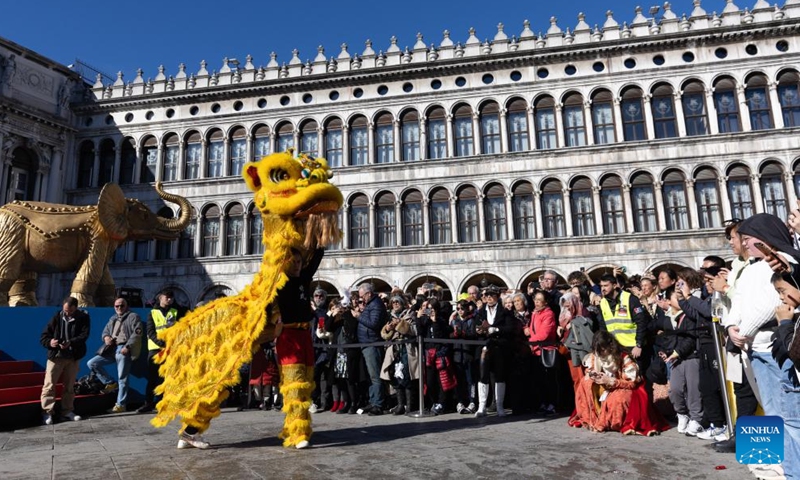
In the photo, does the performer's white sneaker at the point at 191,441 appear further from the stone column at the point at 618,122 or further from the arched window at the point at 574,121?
the stone column at the point at 618,122

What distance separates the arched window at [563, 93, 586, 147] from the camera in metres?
23.2

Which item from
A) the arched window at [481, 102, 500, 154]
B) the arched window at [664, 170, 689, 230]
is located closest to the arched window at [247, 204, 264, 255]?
the arched window at [481, 102, 500, 154]

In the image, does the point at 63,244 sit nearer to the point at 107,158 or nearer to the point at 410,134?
the point at 410,134

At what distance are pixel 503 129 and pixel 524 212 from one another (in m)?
3.99

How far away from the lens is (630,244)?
843 inches

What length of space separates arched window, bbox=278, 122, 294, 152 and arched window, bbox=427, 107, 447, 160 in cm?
691

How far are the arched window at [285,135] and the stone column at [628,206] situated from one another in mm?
15672

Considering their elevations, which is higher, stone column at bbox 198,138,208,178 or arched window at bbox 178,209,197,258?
stone column at bbox 198,138,208,178

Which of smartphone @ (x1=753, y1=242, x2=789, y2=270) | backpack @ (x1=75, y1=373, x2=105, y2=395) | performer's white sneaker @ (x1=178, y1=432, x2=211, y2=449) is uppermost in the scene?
smartphone @ (x1=753, y1=242, x2=789, y2=270)

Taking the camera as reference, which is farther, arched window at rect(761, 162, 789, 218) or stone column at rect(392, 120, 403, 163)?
stone column at rect(392, 120, 403, 163)

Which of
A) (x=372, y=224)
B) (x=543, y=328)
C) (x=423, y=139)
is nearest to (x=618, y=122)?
(x=423, y=139)

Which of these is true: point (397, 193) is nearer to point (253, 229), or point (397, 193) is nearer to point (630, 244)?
point (253, 229)

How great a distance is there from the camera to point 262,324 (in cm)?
490

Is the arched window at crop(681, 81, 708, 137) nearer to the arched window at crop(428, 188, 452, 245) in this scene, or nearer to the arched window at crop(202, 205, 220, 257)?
the arched window at crop(428, 188, 452, 245)
